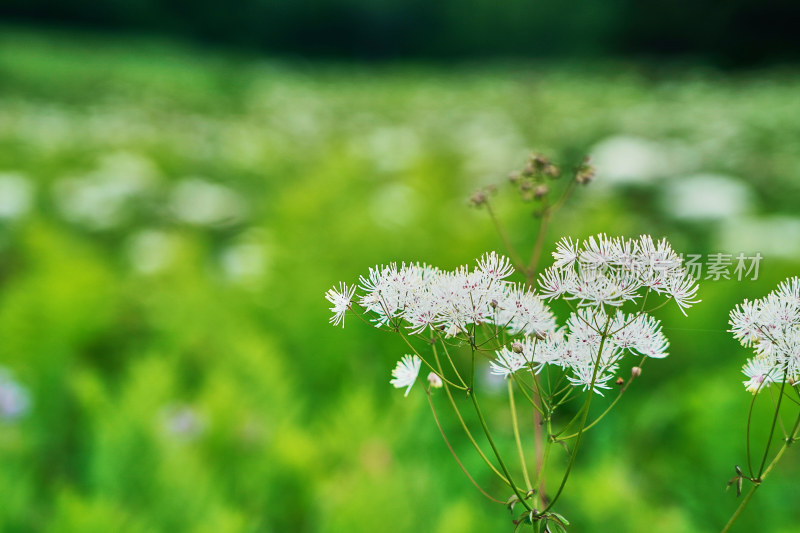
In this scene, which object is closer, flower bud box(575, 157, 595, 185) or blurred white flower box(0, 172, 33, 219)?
flower bud box(575, 157, 595, 185)

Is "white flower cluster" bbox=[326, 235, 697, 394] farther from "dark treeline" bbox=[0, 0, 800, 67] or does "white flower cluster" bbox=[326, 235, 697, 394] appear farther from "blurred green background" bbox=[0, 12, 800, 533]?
"dark treeline" bbox=[0, 0, 800, 67]

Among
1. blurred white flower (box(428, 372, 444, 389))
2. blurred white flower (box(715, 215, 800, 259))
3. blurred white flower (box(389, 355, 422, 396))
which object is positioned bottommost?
blurred white flower (box(715, 215, 800, 259))

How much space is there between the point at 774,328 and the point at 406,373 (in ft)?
0.37

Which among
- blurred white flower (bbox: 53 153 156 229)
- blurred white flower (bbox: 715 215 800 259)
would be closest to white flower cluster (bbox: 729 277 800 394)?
blurred white flower (bbox: 715 215 800 259)

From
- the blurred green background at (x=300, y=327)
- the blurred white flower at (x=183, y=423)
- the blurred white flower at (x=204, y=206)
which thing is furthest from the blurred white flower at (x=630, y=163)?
the blurred white flower at (x=183, y=423)

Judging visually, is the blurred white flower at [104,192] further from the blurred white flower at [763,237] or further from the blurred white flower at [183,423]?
the blurred white flower at [763,237]

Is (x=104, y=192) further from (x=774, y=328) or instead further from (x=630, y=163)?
(x=774, y=328)

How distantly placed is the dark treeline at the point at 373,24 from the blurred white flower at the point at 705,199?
34.0 feet

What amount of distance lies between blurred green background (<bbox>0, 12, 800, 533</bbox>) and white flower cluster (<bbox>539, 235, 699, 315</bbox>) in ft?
0.12

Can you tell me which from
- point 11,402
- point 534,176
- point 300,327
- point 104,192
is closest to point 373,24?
point 104,192

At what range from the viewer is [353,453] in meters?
1.01

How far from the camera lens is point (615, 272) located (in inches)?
7.6

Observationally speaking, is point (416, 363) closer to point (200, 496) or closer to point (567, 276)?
point (567, 276)

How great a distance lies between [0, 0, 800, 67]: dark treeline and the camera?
42.0 ft
